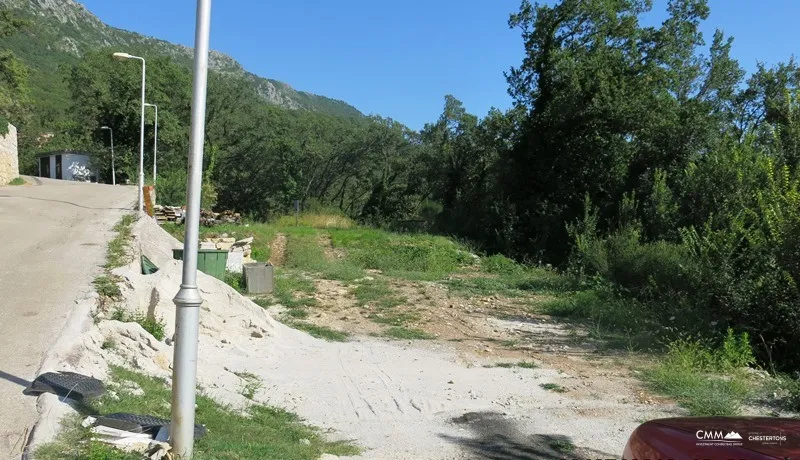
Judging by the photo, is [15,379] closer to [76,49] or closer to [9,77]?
[9,77]

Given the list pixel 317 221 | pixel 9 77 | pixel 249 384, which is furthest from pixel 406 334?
pixel 9 77

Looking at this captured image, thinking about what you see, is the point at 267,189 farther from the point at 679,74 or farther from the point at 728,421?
the point at 728,421

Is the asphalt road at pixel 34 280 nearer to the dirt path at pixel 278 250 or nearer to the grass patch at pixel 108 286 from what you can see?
the grass patch at pixel 108 286

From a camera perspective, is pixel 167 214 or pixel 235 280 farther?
pixel 167 214

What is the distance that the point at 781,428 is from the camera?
2646mm

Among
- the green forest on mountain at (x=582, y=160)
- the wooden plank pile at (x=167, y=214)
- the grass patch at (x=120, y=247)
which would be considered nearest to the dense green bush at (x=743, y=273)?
the green forest on mountain at (x=582, y=160)

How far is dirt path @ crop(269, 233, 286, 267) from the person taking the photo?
955 inches

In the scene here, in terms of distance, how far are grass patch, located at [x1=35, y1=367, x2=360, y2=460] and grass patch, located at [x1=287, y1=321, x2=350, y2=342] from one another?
4636mm

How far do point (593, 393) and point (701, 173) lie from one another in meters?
13.6

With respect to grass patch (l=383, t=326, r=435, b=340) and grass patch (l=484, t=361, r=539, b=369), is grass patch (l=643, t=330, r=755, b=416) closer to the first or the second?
grass patch (l=484, t=361, r=539, b=369)

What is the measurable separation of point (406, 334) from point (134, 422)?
8304 millimetres

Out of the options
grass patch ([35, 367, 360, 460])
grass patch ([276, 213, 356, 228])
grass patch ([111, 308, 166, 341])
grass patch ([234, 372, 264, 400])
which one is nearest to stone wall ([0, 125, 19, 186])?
grass patch ([276, 213, 356, 228])

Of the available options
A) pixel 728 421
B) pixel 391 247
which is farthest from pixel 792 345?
pixel 391 247

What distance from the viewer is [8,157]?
33969 millimetres
